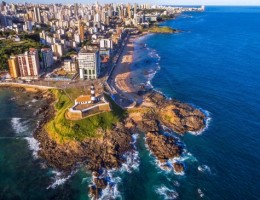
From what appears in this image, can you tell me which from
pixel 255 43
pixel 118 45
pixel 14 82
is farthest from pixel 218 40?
pixel 14 82

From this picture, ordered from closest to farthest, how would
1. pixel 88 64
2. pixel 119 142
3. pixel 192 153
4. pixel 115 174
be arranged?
pixel 115 174
pixel 192 153
pixel 119 142
pixel 88 64

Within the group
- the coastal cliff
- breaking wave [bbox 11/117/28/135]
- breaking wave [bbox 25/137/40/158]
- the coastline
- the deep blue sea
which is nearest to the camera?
the deep blue sea

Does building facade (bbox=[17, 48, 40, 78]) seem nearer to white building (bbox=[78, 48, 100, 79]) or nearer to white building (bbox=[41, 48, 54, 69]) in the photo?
white building (bbox=[41, 48, 54, 69])

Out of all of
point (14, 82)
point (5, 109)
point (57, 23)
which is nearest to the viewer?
point (5, 109)

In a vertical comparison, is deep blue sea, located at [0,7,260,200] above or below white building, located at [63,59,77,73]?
below

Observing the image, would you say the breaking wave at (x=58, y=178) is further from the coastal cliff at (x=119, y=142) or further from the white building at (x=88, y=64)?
the white building at (x=88, y=64)

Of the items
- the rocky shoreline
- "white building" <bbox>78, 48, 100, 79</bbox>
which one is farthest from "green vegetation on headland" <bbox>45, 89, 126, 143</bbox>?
"white building" <bbox>78, 48, 100, 79</bbox>

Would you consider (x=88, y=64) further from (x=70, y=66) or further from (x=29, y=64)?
(x=29, y=64)

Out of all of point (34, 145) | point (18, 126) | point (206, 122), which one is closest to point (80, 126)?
point (34, 145)

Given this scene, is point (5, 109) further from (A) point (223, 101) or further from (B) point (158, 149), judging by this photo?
(A) point (223, 101)
